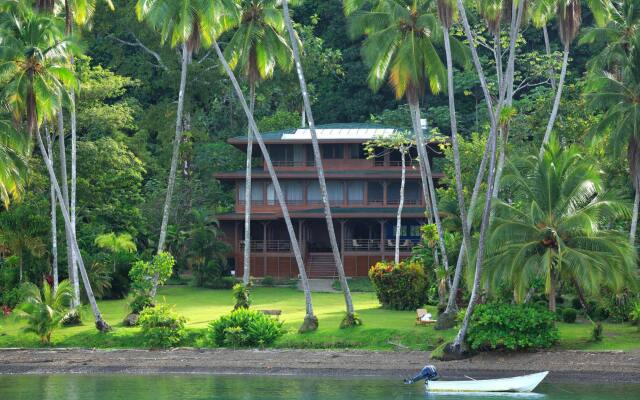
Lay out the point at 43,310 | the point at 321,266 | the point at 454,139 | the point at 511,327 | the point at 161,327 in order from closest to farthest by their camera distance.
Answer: the point at 511,327 → the point at 454,139 → the point at 161,327 → the point at 43,310 → the point at 321,266

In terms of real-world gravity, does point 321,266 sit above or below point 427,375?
above

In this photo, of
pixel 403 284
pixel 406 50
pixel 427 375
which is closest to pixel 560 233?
pixel 427 375

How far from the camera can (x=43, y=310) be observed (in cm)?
3891

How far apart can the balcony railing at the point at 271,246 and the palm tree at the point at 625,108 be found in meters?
29.8

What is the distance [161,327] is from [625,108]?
19.1m

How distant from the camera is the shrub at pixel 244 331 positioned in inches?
1513

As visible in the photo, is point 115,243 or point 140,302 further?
point 115,243

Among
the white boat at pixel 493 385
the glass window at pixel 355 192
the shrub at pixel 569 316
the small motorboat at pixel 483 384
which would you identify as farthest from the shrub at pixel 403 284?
the glass window at pixel 355 192

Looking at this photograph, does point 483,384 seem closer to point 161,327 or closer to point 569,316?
point 569,316

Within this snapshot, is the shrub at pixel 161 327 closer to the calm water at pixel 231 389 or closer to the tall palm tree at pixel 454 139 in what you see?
the calm water at pixel 231 389

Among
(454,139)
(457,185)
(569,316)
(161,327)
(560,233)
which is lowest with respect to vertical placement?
(161,327)

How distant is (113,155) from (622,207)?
27.2m

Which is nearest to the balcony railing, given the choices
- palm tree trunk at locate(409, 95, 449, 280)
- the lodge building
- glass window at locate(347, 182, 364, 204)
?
the lodge building

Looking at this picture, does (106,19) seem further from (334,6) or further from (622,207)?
(622,207)
